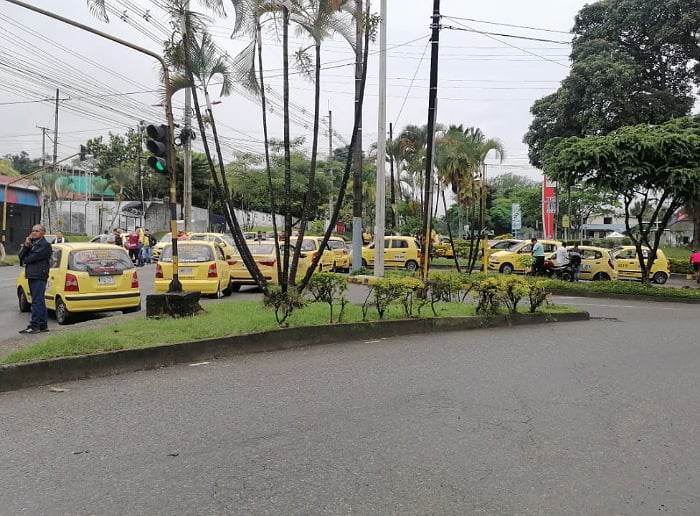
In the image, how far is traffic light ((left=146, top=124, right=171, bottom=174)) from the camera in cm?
988

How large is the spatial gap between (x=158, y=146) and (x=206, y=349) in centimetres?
356

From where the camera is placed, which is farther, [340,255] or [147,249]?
[147,249]

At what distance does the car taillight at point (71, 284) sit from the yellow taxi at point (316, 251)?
8.21 m

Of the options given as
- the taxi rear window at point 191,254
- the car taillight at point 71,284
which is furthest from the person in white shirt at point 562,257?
the car taillight at point 71,284

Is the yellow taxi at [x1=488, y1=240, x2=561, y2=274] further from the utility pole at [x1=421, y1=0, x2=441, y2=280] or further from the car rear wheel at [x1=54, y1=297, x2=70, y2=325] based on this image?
the car rear wheel at [x1=54, y1=297, x2=70, y2=325]

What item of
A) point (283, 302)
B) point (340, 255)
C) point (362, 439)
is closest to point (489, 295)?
point (283, 302)

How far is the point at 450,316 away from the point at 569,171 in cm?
910

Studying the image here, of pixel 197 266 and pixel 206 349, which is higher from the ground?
pixel 197 266

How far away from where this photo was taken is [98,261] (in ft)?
38.4

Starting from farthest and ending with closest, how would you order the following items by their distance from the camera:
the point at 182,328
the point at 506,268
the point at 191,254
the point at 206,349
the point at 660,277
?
the point at 506,268 < the point at 660,277 < the point at 191,254 < the point at 182,328 < the point at 206,349

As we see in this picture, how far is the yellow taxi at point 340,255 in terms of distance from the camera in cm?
2583

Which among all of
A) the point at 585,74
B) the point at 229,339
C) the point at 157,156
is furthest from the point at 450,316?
the point at 585,74

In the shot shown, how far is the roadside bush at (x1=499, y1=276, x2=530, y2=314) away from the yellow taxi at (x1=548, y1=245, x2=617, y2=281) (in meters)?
12.6

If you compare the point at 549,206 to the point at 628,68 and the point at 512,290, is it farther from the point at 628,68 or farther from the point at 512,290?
the point at 512,290
